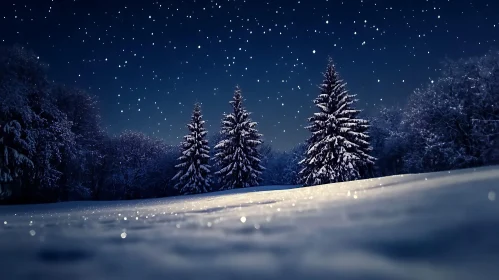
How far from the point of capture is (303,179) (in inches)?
958

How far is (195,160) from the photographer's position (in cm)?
2870

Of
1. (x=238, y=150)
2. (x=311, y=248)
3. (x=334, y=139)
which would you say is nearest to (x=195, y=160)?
(x=238, y=150)

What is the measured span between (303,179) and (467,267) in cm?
2357

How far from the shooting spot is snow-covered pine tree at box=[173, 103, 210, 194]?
28078mm

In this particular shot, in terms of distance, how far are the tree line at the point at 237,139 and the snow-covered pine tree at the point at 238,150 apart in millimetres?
90

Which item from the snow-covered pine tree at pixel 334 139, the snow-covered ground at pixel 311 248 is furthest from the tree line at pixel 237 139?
the snow-covered ground at pixel 311 248

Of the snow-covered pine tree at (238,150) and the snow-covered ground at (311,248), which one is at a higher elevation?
the snow-covered pine tree at (238,150)

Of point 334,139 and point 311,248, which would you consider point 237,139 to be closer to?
point 334,139

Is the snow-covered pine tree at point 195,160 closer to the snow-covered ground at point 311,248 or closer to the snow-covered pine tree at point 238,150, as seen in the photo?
the snow-covered pine tree at point 238,150

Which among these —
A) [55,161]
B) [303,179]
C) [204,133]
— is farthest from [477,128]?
[55,161]

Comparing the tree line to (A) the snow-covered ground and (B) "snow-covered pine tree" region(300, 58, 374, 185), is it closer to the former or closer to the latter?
(B) "snow-covered pine tree" region(300, 58, 374, 185)

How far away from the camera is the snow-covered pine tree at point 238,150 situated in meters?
27.5

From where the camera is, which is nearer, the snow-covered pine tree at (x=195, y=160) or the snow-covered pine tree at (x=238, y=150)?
the snow-covered pine tree at (x=238, y=150)

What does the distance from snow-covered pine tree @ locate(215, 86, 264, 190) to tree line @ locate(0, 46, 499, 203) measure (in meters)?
0.09
